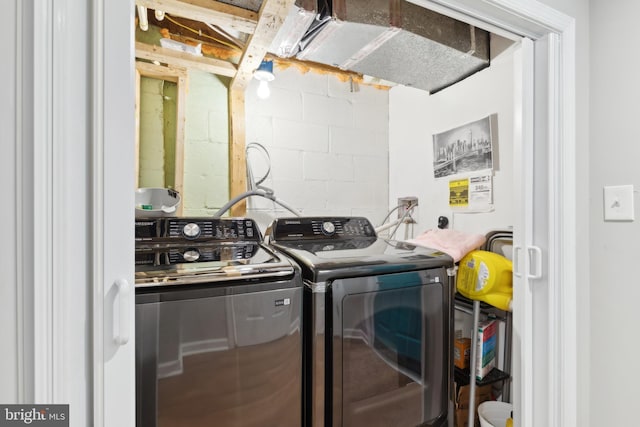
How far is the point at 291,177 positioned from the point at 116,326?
1.99 m

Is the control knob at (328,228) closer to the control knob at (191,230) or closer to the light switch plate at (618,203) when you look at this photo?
the control knob at (191,230)

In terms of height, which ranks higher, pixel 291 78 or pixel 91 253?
pixel 291 78

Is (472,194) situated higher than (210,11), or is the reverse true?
(210,11)

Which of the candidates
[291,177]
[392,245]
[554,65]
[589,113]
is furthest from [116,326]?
[291,177]

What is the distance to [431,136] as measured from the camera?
2.38 metres

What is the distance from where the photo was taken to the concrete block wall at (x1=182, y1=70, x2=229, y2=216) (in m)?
2.21

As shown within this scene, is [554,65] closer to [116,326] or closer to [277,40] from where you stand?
[277,40]

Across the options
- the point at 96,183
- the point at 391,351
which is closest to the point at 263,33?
the point at 96,183

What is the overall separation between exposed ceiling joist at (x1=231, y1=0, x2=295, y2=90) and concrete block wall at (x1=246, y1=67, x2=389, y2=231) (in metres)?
0.40

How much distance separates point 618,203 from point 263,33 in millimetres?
1695

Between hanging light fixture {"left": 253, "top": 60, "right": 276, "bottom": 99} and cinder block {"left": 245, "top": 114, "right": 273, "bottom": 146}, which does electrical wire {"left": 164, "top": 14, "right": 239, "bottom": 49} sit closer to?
hanging light fixture {"left": 253, "top": 60, "right": 276, "bottom": 99}

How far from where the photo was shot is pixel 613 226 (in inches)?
46.0

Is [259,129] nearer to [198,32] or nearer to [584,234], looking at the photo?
[198,32]
